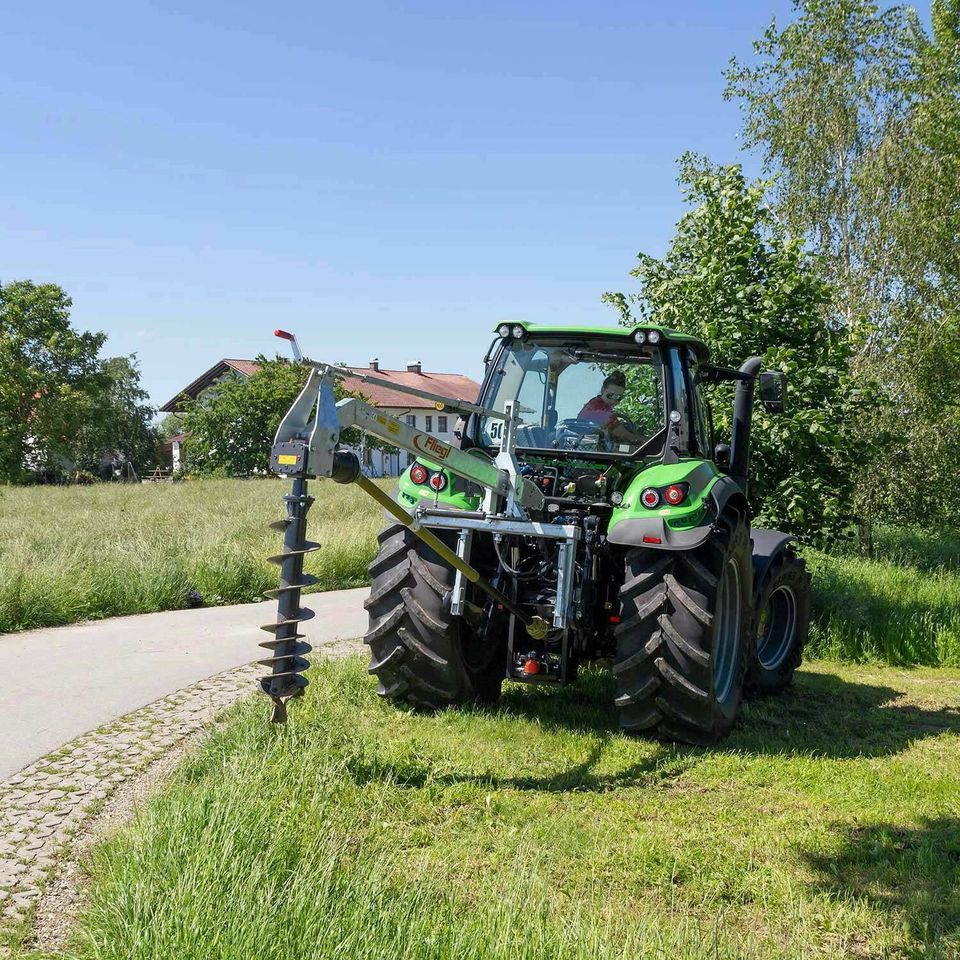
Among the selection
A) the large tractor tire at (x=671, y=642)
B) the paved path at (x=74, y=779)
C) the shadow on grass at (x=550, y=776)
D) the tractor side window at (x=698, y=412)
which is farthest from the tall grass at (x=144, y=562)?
the tractor side window at (x=698, y=412)

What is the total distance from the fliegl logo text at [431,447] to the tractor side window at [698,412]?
199 centimetres

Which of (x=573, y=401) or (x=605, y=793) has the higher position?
(x=573, y=401)

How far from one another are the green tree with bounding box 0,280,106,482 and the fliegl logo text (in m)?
50.4

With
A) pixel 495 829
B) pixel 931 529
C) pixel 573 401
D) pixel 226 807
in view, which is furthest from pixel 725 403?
pixel 931 529

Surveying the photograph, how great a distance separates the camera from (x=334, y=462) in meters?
4.46

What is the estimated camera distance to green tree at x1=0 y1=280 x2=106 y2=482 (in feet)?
169

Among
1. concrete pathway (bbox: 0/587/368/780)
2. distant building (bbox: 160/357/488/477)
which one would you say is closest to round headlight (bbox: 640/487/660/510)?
concrete pathway (bbox: 0/587/368/780)

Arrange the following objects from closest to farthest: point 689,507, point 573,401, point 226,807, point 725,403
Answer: point 226,807 < point 689,507 < point 573,401 < point 725,403

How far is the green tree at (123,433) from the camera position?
224ft

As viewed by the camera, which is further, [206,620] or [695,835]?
[206,620]

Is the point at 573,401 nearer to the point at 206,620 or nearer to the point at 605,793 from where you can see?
the point at 605,793

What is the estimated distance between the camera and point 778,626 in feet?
25.7

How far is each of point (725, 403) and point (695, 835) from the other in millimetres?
6873

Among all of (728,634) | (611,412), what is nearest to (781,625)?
(728,634)
